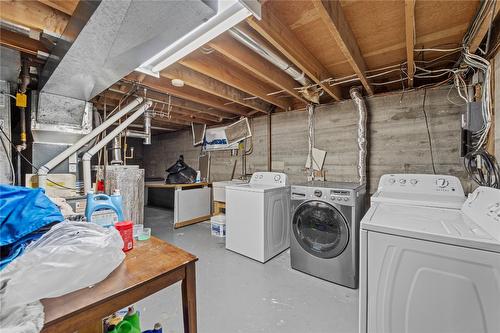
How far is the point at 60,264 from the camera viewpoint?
0.68 metres

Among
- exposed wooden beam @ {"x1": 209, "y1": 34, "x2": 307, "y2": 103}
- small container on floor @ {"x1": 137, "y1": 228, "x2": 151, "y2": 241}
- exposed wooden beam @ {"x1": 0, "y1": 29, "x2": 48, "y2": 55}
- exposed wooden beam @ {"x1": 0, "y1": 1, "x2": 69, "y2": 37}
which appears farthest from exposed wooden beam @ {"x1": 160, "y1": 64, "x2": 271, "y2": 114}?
small container on floor @ {"x1": 137, "y1": 228, "x2": 151, "y2": 241}

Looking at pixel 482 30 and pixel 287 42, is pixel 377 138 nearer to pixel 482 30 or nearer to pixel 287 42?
pixel 482 30

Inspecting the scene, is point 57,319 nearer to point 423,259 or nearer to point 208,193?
point 423,259

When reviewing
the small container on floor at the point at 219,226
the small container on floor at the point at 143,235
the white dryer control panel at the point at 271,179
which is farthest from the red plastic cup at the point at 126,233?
the small container on floor at the point at 219,226

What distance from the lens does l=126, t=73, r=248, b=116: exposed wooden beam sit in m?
2.56

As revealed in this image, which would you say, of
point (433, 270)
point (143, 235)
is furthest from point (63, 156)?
point (433, 270)

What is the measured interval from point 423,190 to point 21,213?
2753 mm

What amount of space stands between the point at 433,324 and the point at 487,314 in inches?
9.0

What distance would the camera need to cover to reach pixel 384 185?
223 cm

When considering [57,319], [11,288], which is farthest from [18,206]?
[57,319]

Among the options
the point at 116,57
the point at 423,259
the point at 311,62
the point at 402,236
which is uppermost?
the point at 311,62

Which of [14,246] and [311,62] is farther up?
[311,62]

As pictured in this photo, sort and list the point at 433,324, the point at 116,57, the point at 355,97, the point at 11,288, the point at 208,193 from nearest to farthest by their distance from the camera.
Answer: the point at 11,288 < the point at 433,324 < the point at 116,57 < the point at 355,97 < the point at 208,193

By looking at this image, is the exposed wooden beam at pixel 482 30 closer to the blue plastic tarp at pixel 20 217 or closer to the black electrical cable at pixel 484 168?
the black electrical cable at pixel 484 168
